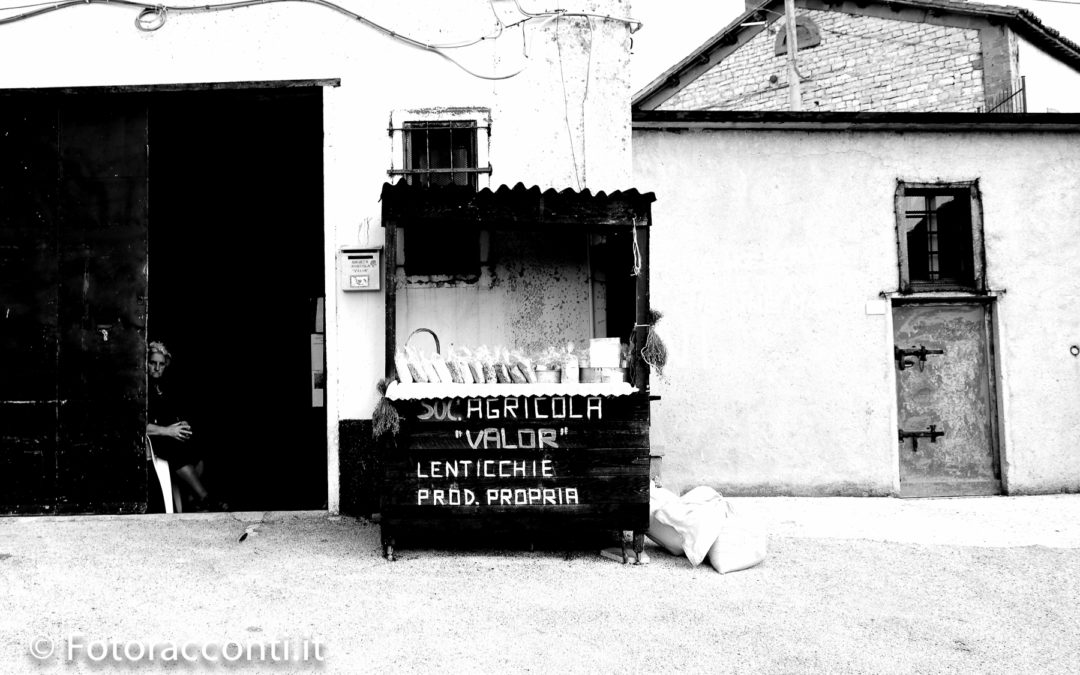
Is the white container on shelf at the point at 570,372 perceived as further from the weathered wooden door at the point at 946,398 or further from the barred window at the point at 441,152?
the weathered wooden door at the point at 946,398

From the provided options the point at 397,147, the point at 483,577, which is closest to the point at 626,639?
the point at 483,577

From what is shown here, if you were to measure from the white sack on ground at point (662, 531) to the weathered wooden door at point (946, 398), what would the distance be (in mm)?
4228

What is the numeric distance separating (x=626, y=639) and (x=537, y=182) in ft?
12.7

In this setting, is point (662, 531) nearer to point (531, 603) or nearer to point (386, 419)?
point (531, 603)

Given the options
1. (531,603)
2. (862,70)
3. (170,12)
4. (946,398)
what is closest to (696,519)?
(531,603)

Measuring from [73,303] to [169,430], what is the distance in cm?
131

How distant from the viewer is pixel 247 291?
1101cm

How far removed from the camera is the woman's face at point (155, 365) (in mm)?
7500

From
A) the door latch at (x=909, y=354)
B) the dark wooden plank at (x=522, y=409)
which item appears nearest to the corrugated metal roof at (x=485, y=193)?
the dark wooden plank at (x=522, y=409)

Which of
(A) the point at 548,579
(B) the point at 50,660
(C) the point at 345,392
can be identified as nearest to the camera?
(B) the point at 50,660

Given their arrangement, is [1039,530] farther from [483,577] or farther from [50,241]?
[50,241]

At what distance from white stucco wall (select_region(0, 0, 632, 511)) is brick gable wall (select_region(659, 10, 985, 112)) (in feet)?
38.1

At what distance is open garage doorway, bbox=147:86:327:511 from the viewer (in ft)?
31.2

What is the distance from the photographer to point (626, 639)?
434 centimetres
